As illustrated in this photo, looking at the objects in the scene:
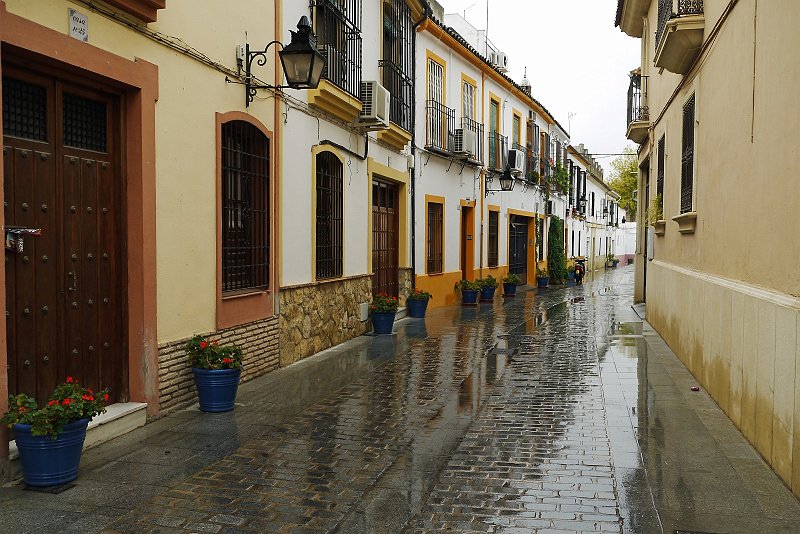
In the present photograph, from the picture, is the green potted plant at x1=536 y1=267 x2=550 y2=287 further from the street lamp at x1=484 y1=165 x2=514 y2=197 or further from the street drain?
the street drain

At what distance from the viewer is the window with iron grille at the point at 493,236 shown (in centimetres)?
2284

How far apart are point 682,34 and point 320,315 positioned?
6124mm

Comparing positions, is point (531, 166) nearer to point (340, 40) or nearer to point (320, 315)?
point (340, 40)

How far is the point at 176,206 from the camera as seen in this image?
692 cm

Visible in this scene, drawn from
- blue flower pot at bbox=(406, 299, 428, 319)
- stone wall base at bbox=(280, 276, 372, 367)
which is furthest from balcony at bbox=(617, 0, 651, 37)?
stone wall base at bbox=(280, 276, 372, 367)

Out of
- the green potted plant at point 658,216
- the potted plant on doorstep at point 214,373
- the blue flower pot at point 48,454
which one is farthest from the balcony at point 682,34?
the blue flower pot at point 48,454

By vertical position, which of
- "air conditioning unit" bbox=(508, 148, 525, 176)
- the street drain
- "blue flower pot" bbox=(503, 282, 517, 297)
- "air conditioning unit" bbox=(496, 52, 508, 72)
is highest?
"air conditioning unit" bbox=(496, 52, 508, 72)

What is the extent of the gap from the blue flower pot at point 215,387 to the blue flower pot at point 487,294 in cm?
1365

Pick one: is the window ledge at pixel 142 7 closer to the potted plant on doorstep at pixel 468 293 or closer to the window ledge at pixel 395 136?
the window ledge at pixel 395 136

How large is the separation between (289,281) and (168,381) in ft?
10.3

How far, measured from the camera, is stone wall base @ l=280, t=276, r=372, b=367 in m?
9.58

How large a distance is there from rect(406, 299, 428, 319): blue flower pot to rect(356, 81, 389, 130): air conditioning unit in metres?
4.53

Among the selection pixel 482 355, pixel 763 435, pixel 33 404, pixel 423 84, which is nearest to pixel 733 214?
pixel 763 435

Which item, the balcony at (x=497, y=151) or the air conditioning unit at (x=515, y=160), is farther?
the air conditioning unit at (x=515, y=160)
